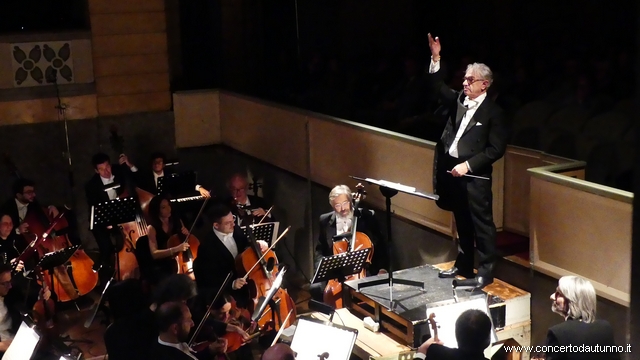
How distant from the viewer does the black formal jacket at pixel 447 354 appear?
12.5 feet

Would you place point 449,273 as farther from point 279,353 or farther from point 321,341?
point 279,353

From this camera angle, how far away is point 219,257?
5.81 m

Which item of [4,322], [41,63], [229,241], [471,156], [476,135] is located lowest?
[4,322]

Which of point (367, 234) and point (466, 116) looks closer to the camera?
point (466, 116)

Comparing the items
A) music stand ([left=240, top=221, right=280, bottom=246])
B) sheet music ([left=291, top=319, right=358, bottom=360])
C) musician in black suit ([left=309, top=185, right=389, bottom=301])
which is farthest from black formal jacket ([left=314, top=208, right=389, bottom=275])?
sheet music ([left=291, top=319, right=358, bottom=360])

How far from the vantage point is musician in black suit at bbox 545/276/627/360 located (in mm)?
4090

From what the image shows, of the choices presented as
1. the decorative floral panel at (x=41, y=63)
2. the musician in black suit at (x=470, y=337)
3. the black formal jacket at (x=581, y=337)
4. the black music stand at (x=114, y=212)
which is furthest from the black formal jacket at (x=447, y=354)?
the decorative floral panel at (x=41, y=63)

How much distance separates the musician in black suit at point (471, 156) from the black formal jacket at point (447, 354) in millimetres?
1410

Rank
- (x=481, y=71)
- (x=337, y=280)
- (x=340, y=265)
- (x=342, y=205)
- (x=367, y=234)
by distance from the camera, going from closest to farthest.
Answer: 1. (x=481, y=71)
2. (x=340, y=265)
3. (x=337, y=280)
4. (x=342, y=205)
5. (x=367, y=234)

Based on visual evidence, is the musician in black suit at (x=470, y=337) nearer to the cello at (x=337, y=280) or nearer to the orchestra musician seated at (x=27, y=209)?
the cello at (x=337, y=280)

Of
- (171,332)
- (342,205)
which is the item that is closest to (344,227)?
(342,205)

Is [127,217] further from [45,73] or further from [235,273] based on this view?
[45,73]

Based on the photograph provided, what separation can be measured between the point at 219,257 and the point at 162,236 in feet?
3.83

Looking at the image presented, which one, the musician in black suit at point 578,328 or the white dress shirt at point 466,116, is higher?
the white dress shirt at point 466,116
